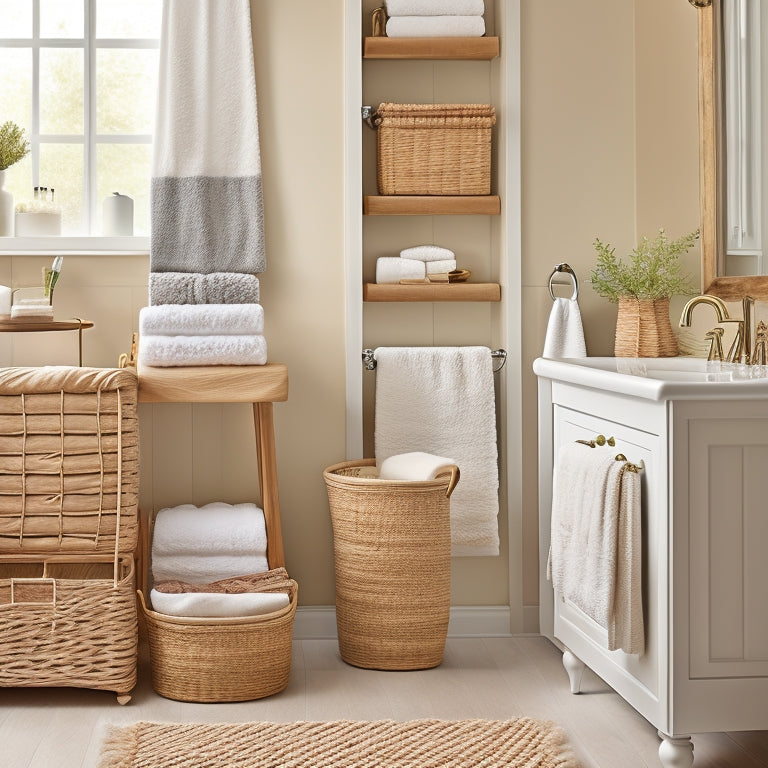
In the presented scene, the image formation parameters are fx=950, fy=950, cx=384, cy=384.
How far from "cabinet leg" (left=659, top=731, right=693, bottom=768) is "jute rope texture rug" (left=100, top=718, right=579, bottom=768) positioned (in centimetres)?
19

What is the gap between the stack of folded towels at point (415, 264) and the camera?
2.70 meters

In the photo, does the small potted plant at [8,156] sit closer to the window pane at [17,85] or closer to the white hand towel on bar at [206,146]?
the window pane at [17,85]

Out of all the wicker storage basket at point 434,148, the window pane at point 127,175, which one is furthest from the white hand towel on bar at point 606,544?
the window pane at point 127,175

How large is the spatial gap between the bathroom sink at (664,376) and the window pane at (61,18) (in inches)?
66.0

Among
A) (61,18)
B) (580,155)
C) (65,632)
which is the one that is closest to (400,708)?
(65,632)

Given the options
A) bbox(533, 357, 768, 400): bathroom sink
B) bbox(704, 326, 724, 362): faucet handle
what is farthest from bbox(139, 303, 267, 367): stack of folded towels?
bbox(704, 326, 724, 362): faucet handle

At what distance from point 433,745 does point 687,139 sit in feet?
5.43

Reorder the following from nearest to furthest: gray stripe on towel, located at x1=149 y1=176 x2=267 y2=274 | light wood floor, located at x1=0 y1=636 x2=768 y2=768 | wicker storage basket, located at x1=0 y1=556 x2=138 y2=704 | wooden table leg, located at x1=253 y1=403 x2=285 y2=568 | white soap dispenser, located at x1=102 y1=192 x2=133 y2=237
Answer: light wood floor, located at x1=0 y1=636 x2=768 y2=768 < wicker storage basket, located at x1=0 y1=556 x2=138 y2=704 < wooden table leg, located at x1=253 y1=403 x2=285 y2=568 < gray stripe on towel, located at x1=149 y1=176 x2=267 y2=274 < white soap dispenser, located at x1=102 y1=192 x2=133 y2=237

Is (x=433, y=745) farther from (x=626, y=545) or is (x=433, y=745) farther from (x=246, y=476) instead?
(x=246, y=476)

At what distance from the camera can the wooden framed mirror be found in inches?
90.0

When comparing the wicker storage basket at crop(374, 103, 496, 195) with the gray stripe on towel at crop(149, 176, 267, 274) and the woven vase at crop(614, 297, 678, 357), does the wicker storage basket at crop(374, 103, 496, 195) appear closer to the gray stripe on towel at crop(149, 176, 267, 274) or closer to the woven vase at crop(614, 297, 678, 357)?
the gray stripe on towel at crop(149, 176, 267, 274)

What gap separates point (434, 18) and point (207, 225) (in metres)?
0.86

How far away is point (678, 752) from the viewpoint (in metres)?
1.76

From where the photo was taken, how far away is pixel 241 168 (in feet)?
8.71
